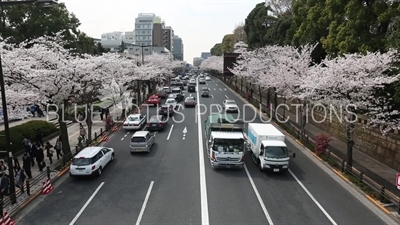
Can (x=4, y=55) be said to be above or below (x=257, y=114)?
above

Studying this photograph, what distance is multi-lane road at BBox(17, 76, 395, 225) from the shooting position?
1409 centimetres

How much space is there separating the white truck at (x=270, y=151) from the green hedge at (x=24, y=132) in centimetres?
1696

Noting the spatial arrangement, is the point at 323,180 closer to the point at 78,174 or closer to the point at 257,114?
the point at 78,174

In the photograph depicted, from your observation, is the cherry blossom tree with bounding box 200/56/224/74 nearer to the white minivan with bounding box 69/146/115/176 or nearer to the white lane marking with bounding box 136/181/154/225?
the white minivan with bounding box 69/146/115/176

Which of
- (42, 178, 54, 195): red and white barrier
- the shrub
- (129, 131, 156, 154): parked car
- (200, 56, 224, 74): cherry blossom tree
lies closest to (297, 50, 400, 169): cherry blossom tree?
the shrub

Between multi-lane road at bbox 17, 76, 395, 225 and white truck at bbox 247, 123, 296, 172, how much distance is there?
64 cm

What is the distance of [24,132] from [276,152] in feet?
63.5

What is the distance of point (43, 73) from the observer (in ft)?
63.0

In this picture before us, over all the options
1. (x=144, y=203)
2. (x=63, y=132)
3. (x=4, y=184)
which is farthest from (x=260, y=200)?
(x=63, y=132)

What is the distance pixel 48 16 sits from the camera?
42125mm

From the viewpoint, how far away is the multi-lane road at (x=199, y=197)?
14094 mm

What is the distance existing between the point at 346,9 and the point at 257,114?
744 inches

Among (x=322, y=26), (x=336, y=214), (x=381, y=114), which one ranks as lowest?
(x=336, y=214)

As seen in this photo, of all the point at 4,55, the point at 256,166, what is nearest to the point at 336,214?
the point at 256,166
